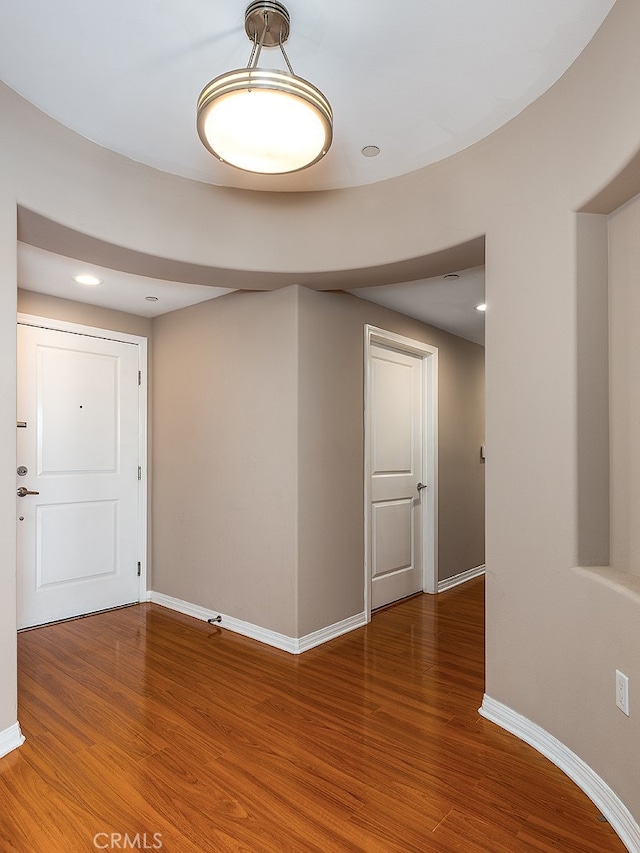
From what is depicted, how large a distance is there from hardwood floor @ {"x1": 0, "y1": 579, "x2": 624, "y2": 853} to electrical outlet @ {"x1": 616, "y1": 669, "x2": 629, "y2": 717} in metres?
0.41

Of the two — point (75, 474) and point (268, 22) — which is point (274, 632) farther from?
point (268, 22)

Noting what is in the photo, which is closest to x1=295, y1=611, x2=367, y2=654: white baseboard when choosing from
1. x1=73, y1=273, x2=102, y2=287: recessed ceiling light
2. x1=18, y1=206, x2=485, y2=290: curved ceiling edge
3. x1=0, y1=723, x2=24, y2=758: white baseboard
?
x1=0, y1=723, x2=24, y2=758: white baseboard

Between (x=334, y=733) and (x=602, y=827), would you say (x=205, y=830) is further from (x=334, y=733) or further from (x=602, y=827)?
(x=602, y=827)

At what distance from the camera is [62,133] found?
2.36 m

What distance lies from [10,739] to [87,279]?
8.55ft

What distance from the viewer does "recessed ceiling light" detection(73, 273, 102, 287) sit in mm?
3457

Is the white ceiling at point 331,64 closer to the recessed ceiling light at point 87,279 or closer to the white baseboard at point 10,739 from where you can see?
the recessed ceiling light at point 87,279

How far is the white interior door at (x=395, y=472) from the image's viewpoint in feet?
13.9

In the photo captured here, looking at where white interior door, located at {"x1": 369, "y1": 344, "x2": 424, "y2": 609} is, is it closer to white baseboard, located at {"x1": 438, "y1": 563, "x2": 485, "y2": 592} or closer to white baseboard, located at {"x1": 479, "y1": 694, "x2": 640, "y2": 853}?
white baseboard, located at {"x1": 438, "y1": 563, "x2": 485, "y2": 592}

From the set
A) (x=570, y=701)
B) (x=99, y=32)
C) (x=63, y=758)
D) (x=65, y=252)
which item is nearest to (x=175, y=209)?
(x=65, y=252)

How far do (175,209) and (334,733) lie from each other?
2654 mm

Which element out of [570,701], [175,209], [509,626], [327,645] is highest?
[175,209]

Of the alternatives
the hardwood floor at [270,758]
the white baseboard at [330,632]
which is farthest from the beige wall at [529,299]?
the white baseboard at [330,632]

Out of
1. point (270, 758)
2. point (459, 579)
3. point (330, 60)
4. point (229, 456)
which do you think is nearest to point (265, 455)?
point (229, 456)
